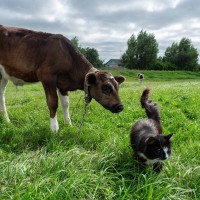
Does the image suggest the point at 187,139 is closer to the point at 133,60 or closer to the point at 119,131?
the point at 119,131

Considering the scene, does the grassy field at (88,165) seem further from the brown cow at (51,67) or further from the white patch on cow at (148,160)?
the brown cow at (51,67)

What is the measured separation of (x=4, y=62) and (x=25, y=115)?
160cm

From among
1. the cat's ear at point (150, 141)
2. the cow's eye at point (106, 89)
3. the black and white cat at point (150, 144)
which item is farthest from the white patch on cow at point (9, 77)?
the cat's ear at point (150, 141)

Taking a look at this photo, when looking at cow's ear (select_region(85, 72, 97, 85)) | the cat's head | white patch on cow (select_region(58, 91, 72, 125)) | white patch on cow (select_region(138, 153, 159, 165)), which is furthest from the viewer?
white patch on cow (select_region(58, 91, 72, 125))

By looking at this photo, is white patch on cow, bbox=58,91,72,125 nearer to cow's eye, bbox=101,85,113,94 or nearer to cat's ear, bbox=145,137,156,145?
cow's eye, bbox=101,85,113,94

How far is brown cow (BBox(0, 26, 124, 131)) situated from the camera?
756 centimetres

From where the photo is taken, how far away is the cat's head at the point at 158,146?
5.12 m

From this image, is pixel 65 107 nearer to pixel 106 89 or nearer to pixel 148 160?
pixel 106 89

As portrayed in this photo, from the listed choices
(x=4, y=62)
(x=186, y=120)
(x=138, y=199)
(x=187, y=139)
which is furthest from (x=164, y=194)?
(x=4, y=62)

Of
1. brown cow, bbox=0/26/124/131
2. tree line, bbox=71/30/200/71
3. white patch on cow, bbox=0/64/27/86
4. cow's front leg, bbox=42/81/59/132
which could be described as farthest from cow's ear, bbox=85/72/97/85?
tree line, bbox=71/30/200/71

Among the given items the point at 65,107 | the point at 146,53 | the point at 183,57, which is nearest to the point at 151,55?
the point at 146,53

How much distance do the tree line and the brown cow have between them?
73348 mm

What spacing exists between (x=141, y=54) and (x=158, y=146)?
82.5m

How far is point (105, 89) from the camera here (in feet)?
23.9
